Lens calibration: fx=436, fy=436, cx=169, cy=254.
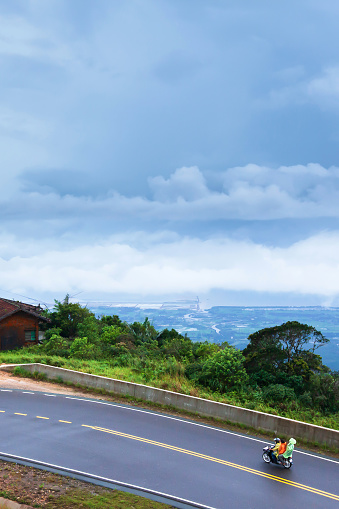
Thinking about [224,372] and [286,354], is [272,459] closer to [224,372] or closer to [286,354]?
[224,372]

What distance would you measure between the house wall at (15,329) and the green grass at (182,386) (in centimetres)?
1909

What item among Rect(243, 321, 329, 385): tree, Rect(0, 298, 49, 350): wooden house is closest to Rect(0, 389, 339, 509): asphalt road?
Rect(243, 321, 329, 385): tree

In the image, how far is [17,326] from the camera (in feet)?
160

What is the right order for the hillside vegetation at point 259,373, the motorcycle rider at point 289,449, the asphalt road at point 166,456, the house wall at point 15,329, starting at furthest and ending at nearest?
the house wall at point 15,329, the hillside vegetation at point 259,373, the motorcycle rider at point 289,449, the asphalt road at point 166,456

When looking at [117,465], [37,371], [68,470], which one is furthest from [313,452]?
[37,371]

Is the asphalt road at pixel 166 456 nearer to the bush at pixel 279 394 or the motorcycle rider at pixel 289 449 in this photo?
the motorcycle rider at pixel 289 449

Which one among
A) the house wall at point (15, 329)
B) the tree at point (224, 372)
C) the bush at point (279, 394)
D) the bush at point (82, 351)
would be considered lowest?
the bush at point (279, 394)

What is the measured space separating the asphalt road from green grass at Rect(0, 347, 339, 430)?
7.53ft

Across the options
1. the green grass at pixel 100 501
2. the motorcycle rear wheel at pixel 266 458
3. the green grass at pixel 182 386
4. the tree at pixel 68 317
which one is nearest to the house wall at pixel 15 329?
the tree at pixel 68 317

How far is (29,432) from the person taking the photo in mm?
17047

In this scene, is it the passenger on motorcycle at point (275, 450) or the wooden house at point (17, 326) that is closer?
the passenger on motorcycle at point (275, 450)

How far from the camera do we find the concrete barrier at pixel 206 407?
57.2 feet

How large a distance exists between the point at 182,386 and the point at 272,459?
7.81m

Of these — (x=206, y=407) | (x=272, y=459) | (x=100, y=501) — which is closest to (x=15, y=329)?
(x=206, y=407)
